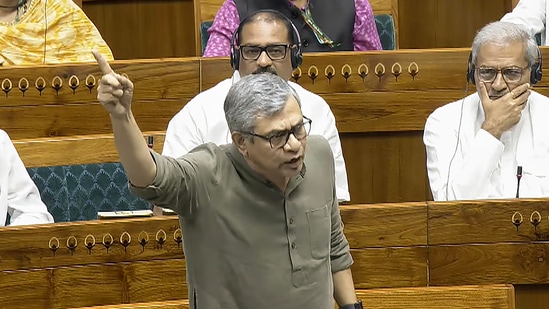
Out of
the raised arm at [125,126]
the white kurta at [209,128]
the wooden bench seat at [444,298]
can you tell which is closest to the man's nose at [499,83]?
the white kurta at [209,128]

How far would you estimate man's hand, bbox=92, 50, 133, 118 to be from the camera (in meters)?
0.93

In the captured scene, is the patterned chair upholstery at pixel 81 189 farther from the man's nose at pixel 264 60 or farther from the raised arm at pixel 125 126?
the raised arm at pixel 125 126

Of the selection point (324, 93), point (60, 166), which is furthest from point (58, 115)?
point (324, 93)

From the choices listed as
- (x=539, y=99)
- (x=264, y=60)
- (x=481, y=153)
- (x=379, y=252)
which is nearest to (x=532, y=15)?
(x=539, y=99)

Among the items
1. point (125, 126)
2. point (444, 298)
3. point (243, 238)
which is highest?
point (125, 126)

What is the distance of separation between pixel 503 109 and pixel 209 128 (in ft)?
1.28

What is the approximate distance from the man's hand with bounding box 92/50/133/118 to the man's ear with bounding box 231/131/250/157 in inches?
5.0

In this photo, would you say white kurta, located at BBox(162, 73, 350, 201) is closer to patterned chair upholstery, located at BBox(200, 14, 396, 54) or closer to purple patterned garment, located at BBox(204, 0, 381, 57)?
purple patterned garment, located at BBox(204, 0, 381, 57)

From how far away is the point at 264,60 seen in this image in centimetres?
158

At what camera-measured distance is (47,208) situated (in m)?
1.71

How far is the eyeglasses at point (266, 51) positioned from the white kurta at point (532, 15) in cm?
60

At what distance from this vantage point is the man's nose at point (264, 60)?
1.58 meters

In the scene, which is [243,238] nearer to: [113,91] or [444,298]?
[113,91]

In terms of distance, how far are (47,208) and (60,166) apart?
0.21ft
